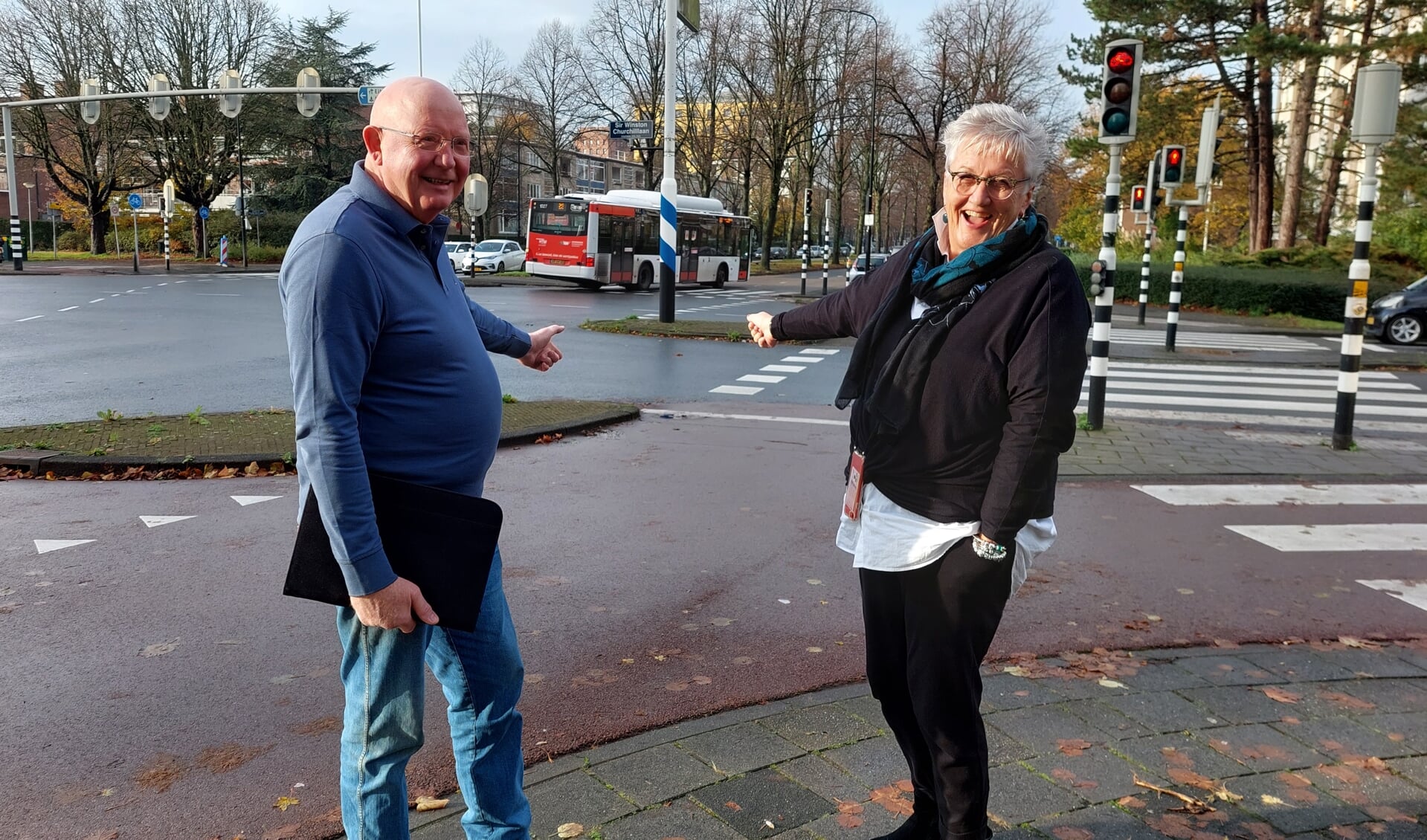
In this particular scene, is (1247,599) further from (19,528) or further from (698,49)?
(698,49)

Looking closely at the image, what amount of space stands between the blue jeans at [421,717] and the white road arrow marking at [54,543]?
153 inches

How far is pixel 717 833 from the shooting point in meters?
2.88

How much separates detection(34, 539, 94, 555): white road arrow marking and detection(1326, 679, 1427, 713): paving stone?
5.81 meters

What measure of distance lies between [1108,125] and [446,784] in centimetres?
859

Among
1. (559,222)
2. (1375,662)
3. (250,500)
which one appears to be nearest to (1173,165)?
(1375,662)

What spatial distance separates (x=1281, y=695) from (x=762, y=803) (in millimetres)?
2155

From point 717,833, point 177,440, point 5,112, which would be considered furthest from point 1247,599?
point 5,112

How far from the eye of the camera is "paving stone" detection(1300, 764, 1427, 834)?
10.2ft

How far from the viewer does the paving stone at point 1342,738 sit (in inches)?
138

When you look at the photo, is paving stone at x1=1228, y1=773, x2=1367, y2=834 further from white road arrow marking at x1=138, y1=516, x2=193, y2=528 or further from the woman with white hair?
white road arrow marking at x1=138, y1=516, x2=193, y2=528

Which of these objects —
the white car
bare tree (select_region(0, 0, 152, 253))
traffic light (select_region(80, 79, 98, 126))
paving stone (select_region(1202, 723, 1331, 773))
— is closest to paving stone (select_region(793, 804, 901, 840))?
paving stone (select_region(1202, 723, 1331, 773))

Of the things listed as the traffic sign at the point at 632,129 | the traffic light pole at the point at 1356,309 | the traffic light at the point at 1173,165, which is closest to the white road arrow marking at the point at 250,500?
the traffic light pole at the point at 1356,309

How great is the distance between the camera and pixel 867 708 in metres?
3.75

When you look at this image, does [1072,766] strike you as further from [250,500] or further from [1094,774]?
[250,500]
